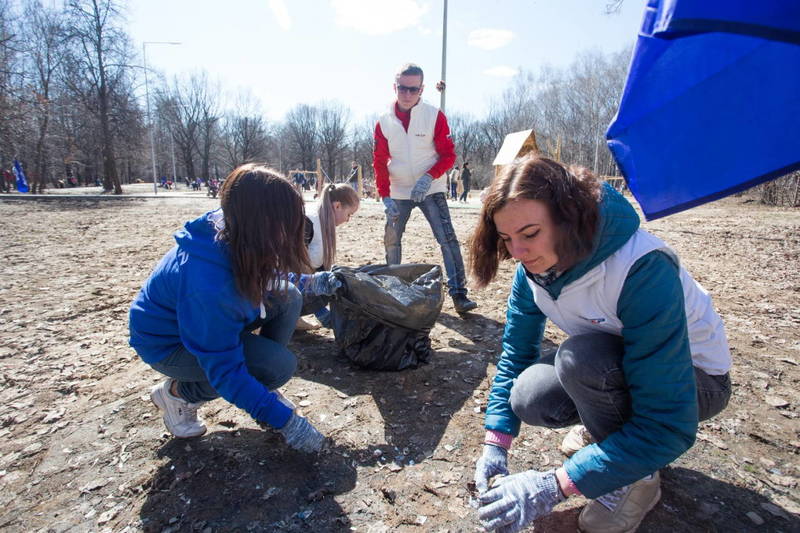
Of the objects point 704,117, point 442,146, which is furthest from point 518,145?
point 704,117

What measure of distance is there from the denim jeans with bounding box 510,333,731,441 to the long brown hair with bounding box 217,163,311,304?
0.91 m

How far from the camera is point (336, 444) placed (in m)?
1.82

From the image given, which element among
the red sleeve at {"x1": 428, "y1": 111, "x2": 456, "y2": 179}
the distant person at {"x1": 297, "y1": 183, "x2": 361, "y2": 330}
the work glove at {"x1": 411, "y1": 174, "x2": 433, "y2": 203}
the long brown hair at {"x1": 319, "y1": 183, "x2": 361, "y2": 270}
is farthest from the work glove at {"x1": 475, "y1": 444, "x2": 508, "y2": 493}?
the red sleeve at {"x1": 428, "y1": 111, "x2": 456, "y2": 179}

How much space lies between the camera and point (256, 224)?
144 cm

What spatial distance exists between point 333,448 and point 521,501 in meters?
0.85

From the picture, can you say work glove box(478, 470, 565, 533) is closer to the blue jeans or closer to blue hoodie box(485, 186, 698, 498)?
blue hoodie box(485, 186, 698, 498)

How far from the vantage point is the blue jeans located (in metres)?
3.26

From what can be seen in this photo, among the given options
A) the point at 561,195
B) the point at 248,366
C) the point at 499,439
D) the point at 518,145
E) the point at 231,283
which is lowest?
the point at 499,439

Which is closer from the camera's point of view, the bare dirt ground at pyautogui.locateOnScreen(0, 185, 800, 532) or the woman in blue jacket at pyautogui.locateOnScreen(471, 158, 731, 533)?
the woman in blue jacket at pyautogui.locateOnScreen(471, 158, 731, 533)

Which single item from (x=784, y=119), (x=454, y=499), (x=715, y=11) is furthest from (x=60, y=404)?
(x=784, y=119)

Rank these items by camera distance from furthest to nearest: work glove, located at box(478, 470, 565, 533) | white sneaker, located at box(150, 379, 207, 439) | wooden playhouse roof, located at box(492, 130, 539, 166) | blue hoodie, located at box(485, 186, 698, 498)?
wooden playhouse roof, located at box(492, 130, 539, 166) → white sneaker, located at box(150, 379, 207, 439) → work glove, located at box(478, 470, 565, 533) → blue hoodie, located at box(485, 186, 698, 498)

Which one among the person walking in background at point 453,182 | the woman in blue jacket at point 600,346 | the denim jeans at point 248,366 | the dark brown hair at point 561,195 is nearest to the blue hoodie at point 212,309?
the denim jeans at point 248,366

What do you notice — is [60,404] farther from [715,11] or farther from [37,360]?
[715,11]

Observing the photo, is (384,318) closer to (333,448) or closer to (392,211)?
(333,448)
